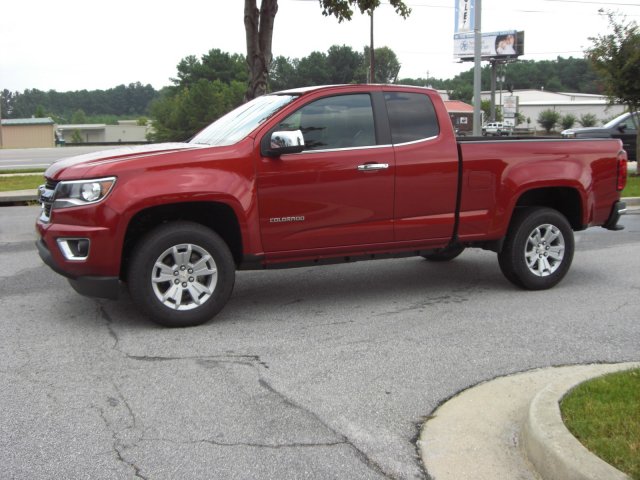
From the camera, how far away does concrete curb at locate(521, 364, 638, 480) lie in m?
3.21

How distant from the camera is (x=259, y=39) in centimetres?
1466

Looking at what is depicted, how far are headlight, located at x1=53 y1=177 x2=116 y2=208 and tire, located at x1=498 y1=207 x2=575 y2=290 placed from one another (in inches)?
154

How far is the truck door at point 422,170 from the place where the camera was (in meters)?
6.61

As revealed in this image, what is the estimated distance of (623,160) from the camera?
762 centimetres

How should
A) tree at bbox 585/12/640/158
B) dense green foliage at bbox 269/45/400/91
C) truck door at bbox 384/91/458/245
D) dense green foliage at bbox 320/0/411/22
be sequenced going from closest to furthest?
truck door at bbox 384/91/458/245 < dense green foliage at bbox 320/0/411/22 < tree at bbox 585/12/640/158 < dense green foliage at bbox 269/45/400/91

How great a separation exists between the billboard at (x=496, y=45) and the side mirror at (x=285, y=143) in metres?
97.0

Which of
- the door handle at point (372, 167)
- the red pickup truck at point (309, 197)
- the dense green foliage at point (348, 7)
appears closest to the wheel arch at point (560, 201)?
the red pickup truck at point (309, 197)

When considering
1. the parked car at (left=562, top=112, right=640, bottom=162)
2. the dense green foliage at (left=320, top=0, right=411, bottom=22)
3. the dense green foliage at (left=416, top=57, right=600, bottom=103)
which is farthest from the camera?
the dense green foliage at (left=416, top=57, right=600, bottom=103)

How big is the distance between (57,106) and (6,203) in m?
182

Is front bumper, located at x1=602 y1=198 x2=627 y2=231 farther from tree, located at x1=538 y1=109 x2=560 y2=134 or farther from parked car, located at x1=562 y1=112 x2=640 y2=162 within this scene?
tree, located at x1=538 y1=109 x2=560 y2=134

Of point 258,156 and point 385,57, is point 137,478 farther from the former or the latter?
point 385,57

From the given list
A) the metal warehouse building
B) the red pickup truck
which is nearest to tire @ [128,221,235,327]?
the red pickup truck

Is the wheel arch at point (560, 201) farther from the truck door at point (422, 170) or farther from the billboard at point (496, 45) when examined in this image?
the billboard at point (496, 45)

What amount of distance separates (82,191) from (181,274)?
101 centimetres
